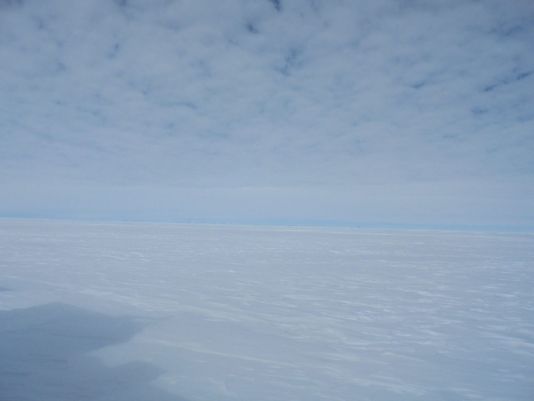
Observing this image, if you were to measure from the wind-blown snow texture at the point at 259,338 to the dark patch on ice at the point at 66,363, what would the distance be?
0.7 inches

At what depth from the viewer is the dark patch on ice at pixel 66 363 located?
136 inches

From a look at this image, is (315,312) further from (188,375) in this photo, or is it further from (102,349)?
(102,349)

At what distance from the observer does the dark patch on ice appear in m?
3.45

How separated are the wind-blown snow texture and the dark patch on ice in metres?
0.02

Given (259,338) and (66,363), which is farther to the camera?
(259,338)

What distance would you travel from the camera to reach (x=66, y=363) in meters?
4.07

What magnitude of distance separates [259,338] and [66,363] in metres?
2.75

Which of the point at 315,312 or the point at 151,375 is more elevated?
the point at 315,312

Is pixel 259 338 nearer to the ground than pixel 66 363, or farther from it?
farther from it

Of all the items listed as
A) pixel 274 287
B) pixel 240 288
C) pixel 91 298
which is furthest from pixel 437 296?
pixel 91 298

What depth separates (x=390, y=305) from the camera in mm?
7012

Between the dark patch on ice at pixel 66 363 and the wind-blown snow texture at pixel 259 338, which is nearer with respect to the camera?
the dark patch on ice at pixel 66 363

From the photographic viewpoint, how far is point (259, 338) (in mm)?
5098

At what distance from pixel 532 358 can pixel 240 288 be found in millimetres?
5917
